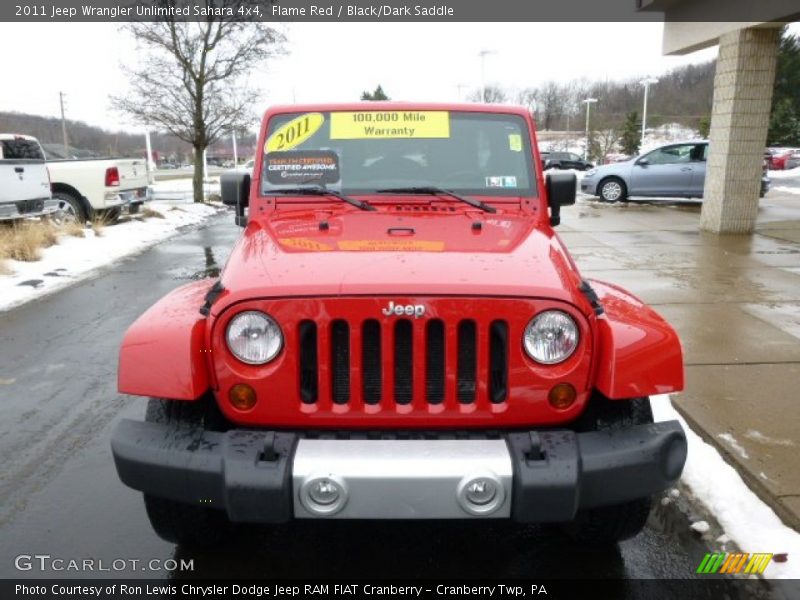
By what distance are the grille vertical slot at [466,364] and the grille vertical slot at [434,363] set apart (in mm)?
59

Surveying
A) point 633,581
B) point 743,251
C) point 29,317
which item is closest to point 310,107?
point 633,581

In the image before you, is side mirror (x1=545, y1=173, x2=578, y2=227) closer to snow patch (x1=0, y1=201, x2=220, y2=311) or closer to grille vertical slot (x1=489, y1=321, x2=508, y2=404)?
grille vertical slot (x1=489, y1=321, x2=508, y2=404)

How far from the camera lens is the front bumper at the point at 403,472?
81.0 inches

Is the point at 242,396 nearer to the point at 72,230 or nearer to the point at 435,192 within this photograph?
the point at 435,192

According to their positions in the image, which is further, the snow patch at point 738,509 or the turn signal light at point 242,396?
the snow patch at point 738,509

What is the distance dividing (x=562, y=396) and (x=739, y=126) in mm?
10399

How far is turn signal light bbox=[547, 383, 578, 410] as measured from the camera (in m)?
2.28

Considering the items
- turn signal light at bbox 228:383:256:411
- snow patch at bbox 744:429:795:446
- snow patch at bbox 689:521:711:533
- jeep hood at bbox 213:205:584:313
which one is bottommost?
snow patch at bbox 689:521:711:533

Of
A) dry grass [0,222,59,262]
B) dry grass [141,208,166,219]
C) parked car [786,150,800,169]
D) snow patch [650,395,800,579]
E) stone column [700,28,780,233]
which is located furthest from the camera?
parked car [786,150,800,169]

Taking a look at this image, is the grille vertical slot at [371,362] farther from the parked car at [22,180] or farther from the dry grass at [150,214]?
the dry grass at [150,214]

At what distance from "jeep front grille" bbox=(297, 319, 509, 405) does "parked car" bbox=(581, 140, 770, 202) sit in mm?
15099

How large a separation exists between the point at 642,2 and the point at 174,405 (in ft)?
40.4

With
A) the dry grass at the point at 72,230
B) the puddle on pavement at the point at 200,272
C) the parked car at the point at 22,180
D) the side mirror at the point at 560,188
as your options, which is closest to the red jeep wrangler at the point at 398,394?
the side mirror at the point at 560,188

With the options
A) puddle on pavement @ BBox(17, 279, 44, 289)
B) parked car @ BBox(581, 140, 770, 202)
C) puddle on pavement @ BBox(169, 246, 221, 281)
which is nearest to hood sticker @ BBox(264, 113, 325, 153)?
puddle on pavement @ BBox(169, 246, 221, 281)
